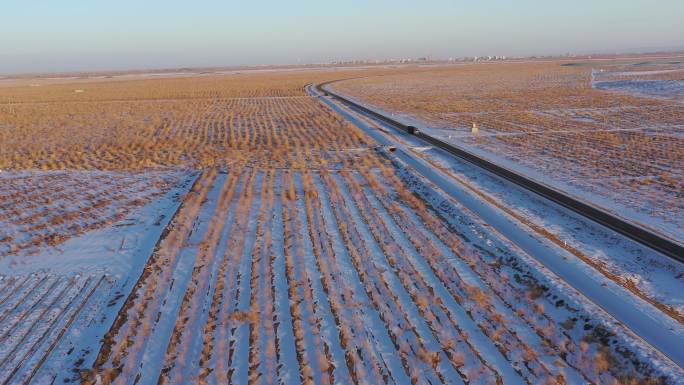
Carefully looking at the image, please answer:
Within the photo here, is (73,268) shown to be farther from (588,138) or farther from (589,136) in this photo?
(589,136)

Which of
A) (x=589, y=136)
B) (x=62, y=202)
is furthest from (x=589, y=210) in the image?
(x=62, y=202)

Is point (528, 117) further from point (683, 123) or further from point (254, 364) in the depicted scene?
point (254, 364)

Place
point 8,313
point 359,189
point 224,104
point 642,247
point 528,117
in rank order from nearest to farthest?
point 8,313, point 642,247, point 359,189, point 528,117, point 224,104

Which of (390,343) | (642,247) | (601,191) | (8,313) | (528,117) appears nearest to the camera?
(390,343)

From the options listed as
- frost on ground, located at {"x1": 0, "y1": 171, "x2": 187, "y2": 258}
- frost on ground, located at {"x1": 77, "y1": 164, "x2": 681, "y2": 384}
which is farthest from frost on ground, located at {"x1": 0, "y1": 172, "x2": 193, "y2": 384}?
frost on ground, located at {"x1": 77, "y1": 164, "x2": 681, "y2": 384}

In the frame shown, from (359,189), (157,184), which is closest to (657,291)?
(359,189)

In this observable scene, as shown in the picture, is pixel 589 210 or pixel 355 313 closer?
pixel 355 313
